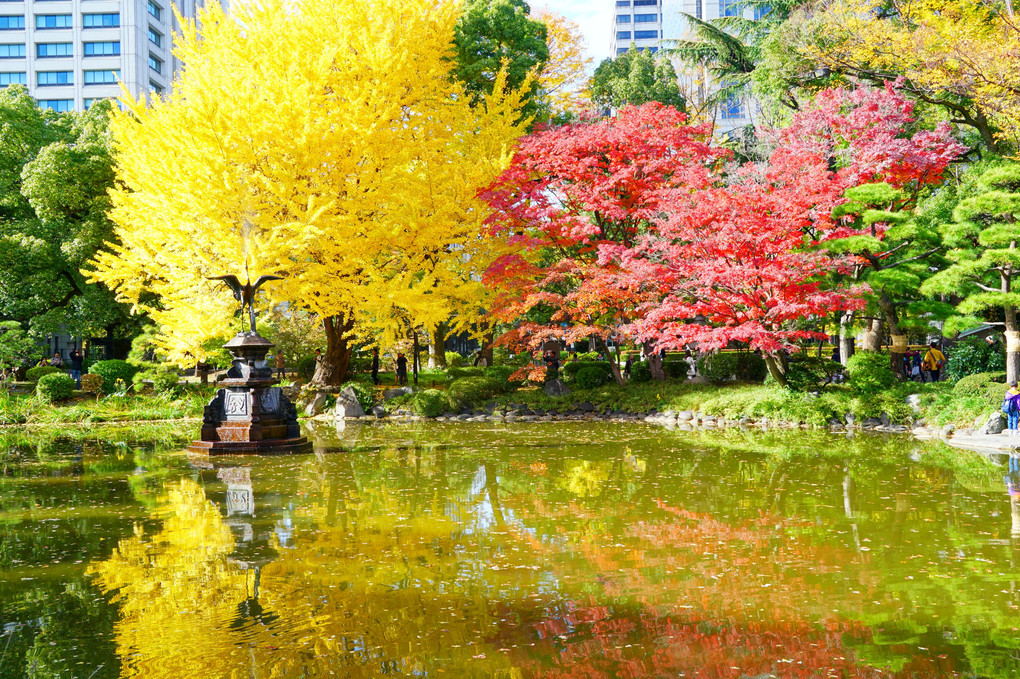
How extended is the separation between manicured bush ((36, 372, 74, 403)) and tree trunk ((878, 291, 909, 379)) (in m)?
22.2

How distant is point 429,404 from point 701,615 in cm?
1587

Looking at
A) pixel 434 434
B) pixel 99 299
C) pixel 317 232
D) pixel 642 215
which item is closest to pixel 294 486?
pixel 434 434

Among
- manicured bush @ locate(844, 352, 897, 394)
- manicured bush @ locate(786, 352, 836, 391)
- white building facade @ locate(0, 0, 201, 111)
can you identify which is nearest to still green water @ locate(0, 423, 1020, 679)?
manicured bush @ locate(844, 352, 897, 394)

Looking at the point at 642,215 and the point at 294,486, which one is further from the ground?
the point at 642,215

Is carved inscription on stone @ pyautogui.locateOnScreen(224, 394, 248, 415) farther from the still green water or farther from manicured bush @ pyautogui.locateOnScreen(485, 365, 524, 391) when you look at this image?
manicured bush @ pyautogui.locateOnScreen(485, 365, 524, 391)

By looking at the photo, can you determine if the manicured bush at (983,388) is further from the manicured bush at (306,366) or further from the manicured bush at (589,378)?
the manicured bush at (306,366)

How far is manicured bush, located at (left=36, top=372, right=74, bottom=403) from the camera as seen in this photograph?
68.9 feet

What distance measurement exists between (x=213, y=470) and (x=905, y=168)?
54.0 feet

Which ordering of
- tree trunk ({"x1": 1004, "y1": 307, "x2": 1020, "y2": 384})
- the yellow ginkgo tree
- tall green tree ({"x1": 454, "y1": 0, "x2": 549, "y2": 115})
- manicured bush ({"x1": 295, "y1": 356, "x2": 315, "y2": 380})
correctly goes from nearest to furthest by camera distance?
tree trunk ({"x1": 1004, "y1": 307, "x2": 1020, "y2": 384}), the yellow ginkgo tree, tall green tree ({"x1": 454, "y1": 0, "x2": 549, "y2": 115}), manicured bush ({"x1": 295, "y1": 356, "x2": 315, "y2": 380})

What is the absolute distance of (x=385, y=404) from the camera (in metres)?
21.2

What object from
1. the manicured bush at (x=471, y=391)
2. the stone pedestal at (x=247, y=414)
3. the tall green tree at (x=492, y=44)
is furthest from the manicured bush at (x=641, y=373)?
the stone pedestal at (x=247, y=414)

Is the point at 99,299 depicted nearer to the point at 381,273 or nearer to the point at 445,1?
the point at 381,273

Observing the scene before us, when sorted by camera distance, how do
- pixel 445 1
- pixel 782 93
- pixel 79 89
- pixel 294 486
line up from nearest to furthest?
pixel 294 486 → pixel 445 1 → pixel 782 93 → pixel 79 89

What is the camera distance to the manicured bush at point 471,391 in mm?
21250
